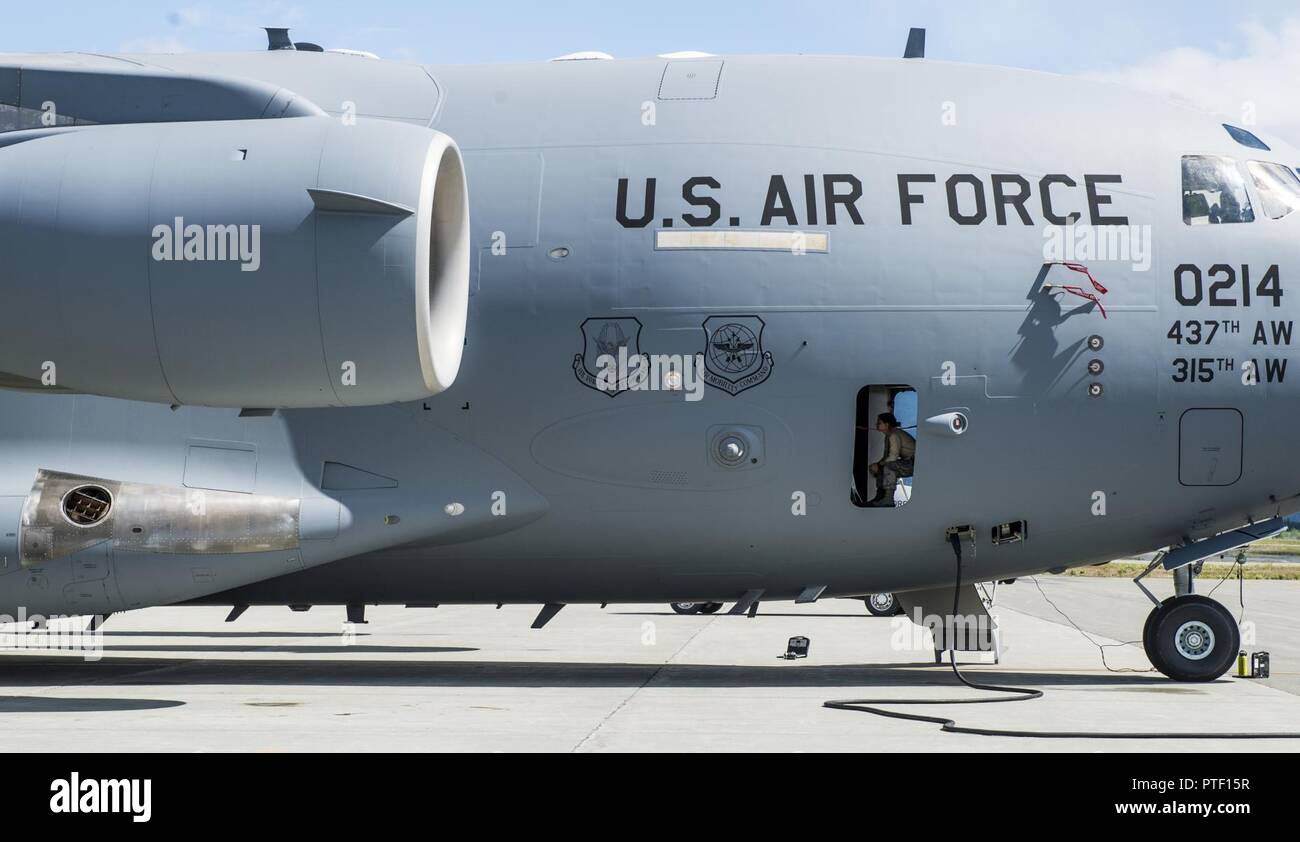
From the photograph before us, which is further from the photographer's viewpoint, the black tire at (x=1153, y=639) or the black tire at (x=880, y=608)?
the black tire at (x=880, y=608)

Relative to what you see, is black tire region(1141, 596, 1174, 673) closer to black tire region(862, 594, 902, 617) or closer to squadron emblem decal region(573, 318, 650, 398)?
squadron emblem decal region(573, 318, 650, 398)

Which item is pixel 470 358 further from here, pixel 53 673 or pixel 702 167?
pixel 53 673

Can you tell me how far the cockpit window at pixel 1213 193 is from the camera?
468 inches

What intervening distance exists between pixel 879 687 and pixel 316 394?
5.60 m

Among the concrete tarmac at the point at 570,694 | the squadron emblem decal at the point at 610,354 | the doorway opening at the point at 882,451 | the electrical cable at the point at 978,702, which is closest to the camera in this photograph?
the concrete tarmac at the point at 570,694

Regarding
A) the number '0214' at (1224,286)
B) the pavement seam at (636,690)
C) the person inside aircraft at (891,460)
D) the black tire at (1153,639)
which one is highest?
the number '0214' at (1224,286)

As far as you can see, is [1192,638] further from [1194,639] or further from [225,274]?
[225,274]

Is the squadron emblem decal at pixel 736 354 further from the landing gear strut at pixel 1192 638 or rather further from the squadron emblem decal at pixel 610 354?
the landing gear strut at pixel 1192 638

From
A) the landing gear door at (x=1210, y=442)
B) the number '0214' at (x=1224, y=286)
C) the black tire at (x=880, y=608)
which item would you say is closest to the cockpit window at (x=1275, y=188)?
the number '0214' at (x=1224, y=286)

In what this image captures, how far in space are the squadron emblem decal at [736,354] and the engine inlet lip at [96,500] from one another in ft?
→ 16.0

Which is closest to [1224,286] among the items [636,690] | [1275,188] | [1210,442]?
[1275,188]

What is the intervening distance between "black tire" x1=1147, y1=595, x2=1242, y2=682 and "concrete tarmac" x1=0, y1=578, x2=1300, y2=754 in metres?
0.18

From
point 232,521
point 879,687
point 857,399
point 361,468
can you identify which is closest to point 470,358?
point 361,468

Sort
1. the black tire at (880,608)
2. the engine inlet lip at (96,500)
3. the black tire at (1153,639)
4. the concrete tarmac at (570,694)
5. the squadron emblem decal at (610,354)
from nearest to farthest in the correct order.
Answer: the concrete tarmac at (570,694) < the engine inlet lip at (96,500) < the squadron emblem decal at (610,354) < the black tire at (1153,639) < the black tire at (880,608)
